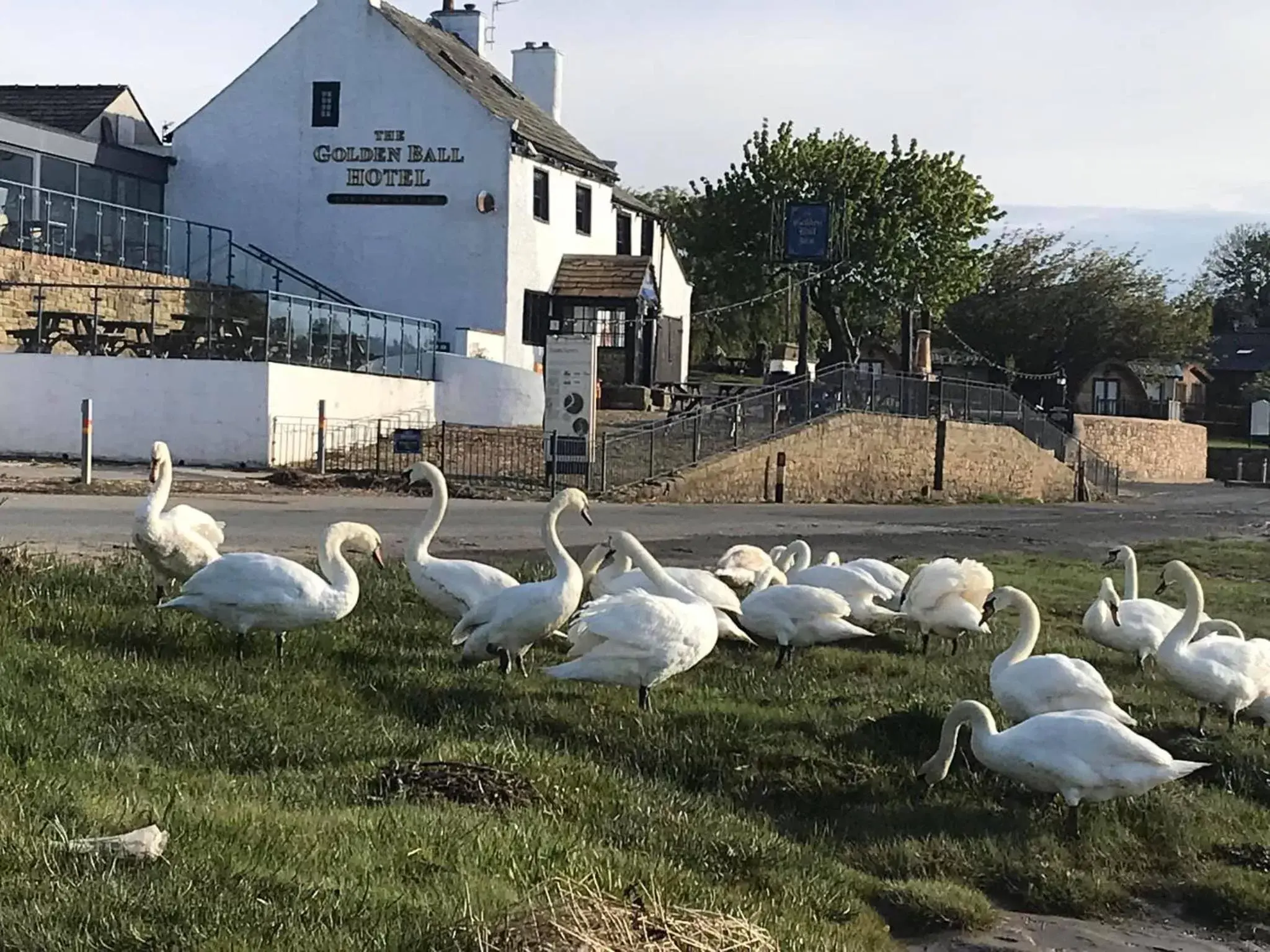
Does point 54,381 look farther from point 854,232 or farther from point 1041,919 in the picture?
point 854,232

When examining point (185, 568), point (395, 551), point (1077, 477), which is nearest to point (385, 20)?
point (1077, 477)

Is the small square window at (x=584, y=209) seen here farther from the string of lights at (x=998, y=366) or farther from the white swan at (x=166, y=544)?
the white swan at (x=166, y=544)

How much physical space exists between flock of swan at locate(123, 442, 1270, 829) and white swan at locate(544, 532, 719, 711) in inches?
0.5

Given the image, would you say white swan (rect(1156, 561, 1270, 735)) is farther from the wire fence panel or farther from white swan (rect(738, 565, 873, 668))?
the wire fence panel

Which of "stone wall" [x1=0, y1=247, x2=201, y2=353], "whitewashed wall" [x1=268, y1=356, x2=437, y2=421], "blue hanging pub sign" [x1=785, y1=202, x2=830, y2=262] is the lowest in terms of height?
"whitewashed wall" [x1=268, y1=356, x2=437, y2=421]

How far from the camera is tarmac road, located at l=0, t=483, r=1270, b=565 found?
18312 millimetres

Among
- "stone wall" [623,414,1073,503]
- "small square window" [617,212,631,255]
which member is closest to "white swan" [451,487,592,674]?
"stone wall" [623,414,1073,503]

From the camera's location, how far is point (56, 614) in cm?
1041

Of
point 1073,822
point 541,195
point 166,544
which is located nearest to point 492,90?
point 541,195

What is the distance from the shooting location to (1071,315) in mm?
76500

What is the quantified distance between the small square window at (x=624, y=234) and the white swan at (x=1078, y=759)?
44.1m

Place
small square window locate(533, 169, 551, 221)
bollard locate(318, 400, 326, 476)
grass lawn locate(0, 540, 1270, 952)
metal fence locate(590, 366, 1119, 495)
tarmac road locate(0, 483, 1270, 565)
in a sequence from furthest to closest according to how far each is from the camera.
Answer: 1. small square window locate(533, 169, 551, 221)
2. metal fence locate(590, 366, 1119, 495)
3. bollard locate(318, 400, 326, 476)
4. tarmac road locate(0, 483, 1270, 565)
5. grass lawn locate(0, 540, 1270, 952)

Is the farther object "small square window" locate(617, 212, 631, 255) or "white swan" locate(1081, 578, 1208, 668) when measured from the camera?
"small square window" locate(617, 212, 631, 255)

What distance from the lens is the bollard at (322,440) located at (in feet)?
97.8
